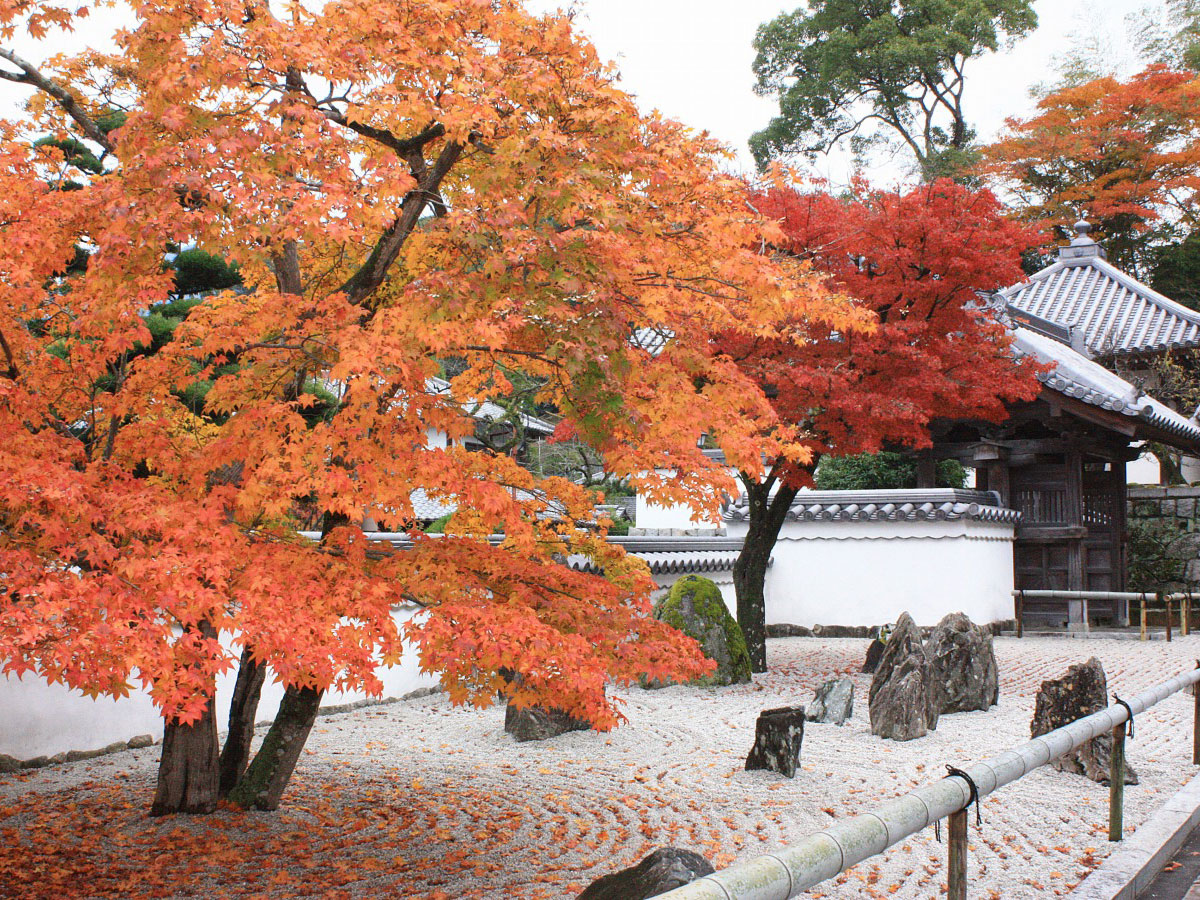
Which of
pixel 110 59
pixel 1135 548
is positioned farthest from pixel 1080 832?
pixel 1135 548

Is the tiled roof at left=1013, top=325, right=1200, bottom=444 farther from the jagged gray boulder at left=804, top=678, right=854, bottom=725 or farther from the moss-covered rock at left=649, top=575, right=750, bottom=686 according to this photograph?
the jagged gray boulder at left=804, top=678, right=854, bottom=725

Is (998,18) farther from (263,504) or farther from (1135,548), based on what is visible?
(263,504)

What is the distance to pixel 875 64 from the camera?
27.2 meters

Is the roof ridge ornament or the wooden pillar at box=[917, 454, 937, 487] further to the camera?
the roof ridge ornament

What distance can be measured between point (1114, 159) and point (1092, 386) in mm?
10510

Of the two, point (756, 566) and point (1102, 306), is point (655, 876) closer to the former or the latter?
point (756, 566)

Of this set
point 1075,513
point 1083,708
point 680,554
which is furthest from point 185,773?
point 1075,513

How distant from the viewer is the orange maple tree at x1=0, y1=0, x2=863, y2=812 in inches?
150

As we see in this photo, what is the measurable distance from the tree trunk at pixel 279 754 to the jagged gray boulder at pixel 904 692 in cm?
468

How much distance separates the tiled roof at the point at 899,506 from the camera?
15.1m

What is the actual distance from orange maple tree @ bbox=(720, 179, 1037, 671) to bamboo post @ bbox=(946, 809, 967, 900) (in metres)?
6.12

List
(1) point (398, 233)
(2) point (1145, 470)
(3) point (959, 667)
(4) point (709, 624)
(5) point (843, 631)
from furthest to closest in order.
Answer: (2) point (1145, 470), (5) point (843, 631), (4) point (709, 624), (3) point (959, 667), (1) point (398, 233)

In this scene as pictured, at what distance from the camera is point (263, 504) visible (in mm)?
4262

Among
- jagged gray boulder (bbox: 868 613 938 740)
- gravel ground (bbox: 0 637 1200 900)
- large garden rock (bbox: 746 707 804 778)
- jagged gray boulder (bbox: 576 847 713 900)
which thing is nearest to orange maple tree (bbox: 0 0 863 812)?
jagged gray boulder (bbox: 576 847 713 900)
